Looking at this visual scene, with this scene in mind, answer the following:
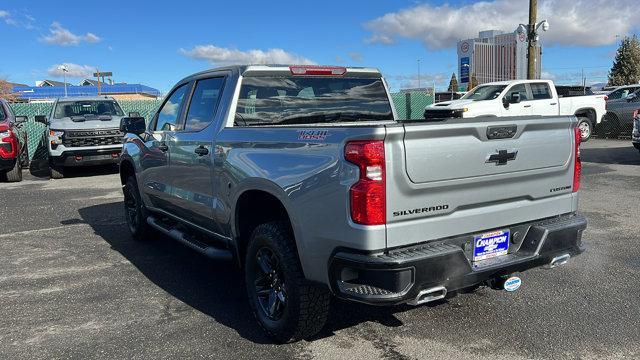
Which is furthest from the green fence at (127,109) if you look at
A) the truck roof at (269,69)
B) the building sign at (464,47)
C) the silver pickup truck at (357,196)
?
the building sign at (464,47)

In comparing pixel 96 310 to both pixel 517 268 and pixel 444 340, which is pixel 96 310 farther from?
pixel 517 268

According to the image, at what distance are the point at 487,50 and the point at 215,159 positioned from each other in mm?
59061

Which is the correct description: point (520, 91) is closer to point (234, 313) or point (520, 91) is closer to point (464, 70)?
point (234, 313)

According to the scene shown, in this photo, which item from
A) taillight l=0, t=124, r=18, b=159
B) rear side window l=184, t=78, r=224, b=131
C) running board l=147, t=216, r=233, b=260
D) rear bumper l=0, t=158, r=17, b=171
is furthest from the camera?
rear bumper l=0, t=158, r=17, b=171

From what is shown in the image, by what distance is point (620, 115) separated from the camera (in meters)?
18.4

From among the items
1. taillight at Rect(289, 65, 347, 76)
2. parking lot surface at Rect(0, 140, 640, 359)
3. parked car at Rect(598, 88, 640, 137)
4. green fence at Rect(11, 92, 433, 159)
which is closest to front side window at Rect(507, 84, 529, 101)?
green fence at Rect(11, 92, 433, 159)

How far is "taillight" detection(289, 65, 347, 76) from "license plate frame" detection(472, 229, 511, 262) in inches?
84.2

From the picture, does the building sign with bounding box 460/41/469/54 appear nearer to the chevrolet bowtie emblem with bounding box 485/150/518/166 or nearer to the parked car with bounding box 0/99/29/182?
the parked car with bounding box 0/99/29/182

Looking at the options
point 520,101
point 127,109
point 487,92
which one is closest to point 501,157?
point 520,101

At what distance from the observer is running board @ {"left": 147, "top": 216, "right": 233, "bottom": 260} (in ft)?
14.0

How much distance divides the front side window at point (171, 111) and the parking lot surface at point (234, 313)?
4.75ft

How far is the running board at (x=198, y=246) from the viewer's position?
4264 mm

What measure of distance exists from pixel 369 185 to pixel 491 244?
998 millimetres

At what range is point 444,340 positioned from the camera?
3.65m
